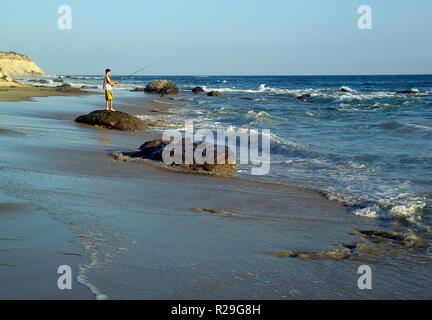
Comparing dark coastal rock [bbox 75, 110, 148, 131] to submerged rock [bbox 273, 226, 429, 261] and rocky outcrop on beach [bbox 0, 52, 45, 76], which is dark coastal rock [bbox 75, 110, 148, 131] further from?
rocky outcrop on beach [bbox 0, 52, 45, 76]

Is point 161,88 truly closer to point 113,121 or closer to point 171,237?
point 113,121

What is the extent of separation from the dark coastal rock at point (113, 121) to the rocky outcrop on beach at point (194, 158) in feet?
14.0

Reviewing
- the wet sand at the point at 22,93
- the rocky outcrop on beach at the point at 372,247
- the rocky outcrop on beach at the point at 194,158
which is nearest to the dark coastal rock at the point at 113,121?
the rocky outcrop on beach at the point at 194,158

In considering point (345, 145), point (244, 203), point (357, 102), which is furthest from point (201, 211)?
point (357, 102)

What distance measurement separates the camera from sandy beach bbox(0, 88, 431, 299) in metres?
3.05

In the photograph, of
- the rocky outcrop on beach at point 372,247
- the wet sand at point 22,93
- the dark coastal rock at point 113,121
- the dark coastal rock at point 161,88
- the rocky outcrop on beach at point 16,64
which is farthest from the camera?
the rocky outcrop on beach at point 16,64

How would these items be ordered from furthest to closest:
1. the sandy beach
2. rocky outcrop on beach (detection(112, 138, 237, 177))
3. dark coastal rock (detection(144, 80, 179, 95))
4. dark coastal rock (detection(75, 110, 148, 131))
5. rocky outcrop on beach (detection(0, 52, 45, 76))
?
rocky outcrop on beach (detection(0, 52, 45, 76)) < dark coastal rock (detection(144, 80, 179, 95)) < dark coastal rock (detection(75, 110, 148, 131)) < rocky outcrop on beach (detection(112, 138, 237, 177)) < the sandy beach

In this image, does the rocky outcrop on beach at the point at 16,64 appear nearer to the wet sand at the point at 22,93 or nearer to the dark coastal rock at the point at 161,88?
the dark coastal rock at the point at 161,88

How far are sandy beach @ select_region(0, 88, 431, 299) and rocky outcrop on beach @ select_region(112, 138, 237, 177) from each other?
40 cm

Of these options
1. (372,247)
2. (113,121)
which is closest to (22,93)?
(113,121)

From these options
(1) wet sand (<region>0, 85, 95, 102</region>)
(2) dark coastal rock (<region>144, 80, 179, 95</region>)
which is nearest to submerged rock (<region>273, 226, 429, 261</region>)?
(1) wet sand (<region>0, 85, 95, 102</region>)

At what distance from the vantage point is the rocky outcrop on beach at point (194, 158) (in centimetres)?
740

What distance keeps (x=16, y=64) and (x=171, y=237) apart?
107120 millimetres

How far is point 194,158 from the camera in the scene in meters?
7.65
